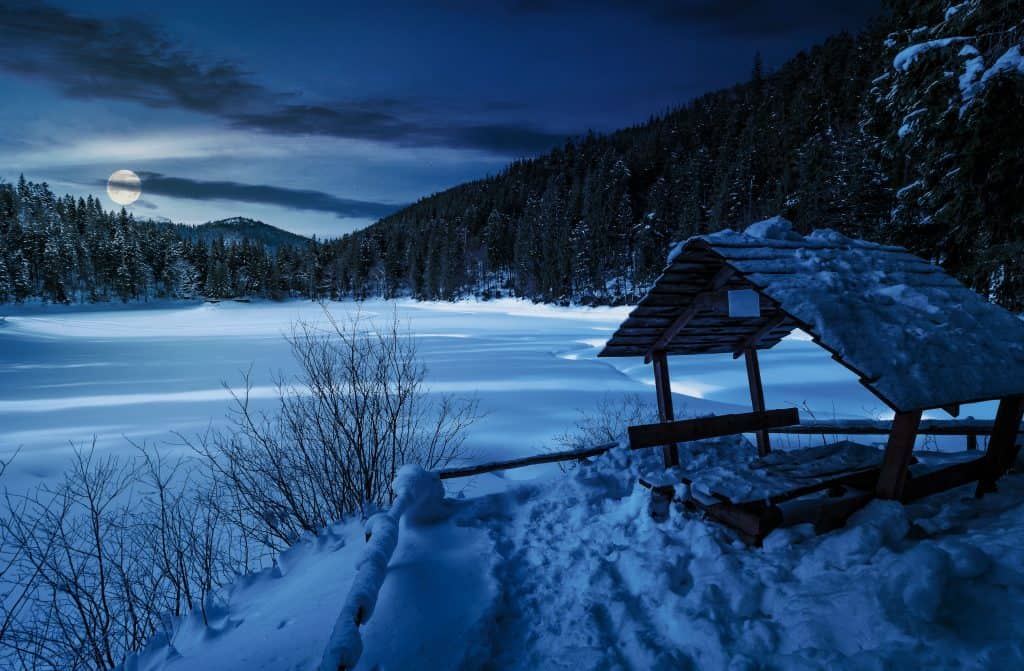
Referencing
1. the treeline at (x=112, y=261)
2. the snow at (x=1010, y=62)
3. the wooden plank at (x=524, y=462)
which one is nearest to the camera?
the wooden plank at (x=524, y=462)

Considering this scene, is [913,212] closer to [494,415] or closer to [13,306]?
[494,415]

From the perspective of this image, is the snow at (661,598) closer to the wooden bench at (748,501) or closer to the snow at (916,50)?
the wooden bench at (748,501)

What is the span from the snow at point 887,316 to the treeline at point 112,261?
89.6 meters

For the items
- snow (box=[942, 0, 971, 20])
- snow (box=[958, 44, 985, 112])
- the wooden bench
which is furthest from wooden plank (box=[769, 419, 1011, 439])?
snow (box=[942, 0, 971, 20])

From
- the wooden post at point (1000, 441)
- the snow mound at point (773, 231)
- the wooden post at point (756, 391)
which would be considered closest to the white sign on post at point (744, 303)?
the snow mound at point (773, 231)

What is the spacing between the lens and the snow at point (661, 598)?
2770 millimetres

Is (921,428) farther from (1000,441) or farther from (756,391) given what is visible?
(756,391)

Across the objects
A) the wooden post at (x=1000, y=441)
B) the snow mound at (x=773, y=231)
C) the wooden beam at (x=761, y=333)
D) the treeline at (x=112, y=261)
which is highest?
the treeline at (x=112, y=261)

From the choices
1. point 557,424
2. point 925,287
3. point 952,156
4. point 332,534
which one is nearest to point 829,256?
point 925,287

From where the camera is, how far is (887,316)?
390cm

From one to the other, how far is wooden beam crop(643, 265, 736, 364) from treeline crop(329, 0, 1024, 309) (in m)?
5.62

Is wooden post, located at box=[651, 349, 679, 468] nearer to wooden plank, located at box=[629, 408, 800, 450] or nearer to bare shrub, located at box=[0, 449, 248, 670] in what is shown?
wooden plank, located at box=[629, 408, 800, 450]

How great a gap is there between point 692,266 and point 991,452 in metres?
3.54

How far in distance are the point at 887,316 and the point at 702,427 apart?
224 centimetres
